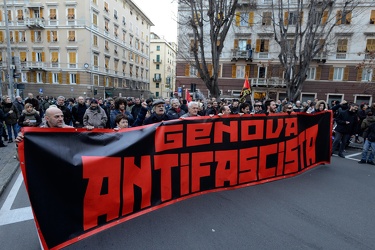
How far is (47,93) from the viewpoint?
36188 mm

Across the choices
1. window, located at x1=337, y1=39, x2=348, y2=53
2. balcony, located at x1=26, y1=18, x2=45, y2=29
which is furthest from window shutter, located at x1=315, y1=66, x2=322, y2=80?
balcony, located at x1=26, y1=18, x2=45, y2=29

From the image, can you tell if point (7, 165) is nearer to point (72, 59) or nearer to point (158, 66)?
point (72, 59)

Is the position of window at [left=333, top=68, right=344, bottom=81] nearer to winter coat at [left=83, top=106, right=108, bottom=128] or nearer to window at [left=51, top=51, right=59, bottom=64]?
winter coat at [left=83, top=106, right=108, bottom=128]

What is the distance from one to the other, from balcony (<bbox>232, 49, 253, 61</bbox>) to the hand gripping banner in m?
25.9

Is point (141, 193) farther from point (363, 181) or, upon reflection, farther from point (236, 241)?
point (363, 181)

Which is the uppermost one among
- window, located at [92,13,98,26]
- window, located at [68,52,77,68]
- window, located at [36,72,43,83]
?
window, located at [92,13,98,26]

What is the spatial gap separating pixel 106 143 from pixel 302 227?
116 inches

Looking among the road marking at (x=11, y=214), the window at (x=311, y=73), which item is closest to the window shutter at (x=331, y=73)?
the window at (x=311, y=73)

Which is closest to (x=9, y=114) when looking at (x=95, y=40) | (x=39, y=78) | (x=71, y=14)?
(x=95, y=40)

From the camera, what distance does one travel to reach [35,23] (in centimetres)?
3488

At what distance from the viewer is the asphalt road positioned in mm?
2883

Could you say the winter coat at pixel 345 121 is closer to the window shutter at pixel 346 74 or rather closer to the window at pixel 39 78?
the window shutter at pixel 346 74

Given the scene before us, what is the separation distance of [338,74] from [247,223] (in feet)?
104

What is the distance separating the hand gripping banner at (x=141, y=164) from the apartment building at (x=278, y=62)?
22.7 m
